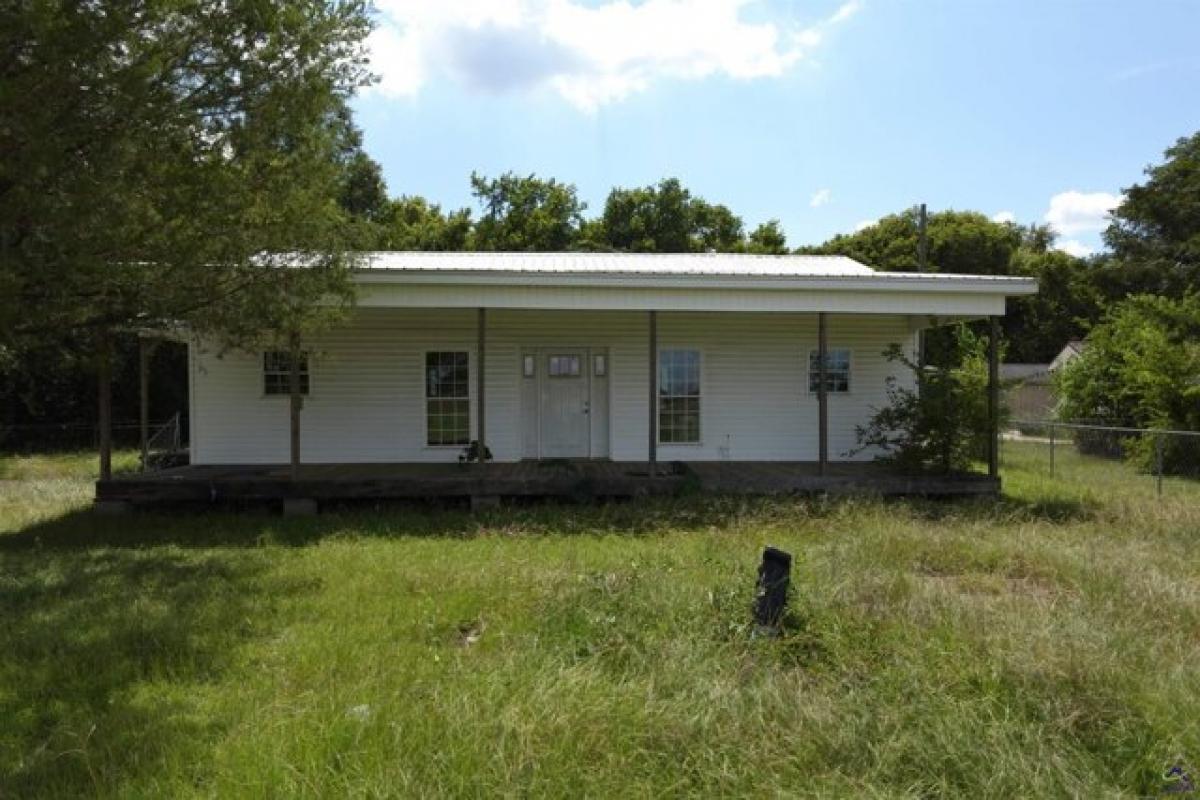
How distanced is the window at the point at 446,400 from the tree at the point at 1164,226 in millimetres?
34005

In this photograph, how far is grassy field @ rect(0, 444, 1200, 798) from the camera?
3471mm

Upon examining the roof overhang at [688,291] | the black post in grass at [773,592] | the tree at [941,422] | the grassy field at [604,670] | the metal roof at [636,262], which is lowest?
the grassy field at [604,670]

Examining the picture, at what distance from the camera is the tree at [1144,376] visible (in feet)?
54.7

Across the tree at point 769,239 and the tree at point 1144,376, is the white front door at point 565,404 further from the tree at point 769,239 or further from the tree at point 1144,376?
the tree at point 769,239

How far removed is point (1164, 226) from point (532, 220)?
27921 millimetres

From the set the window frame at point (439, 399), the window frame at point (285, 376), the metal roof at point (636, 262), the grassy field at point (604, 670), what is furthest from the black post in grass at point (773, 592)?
the window frame at point (285, 376)

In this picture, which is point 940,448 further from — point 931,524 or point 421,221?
point 421,221

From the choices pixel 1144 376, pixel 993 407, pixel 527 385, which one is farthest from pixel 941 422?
pixel 1144 376

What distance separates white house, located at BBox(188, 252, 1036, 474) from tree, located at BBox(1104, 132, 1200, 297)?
28899mm

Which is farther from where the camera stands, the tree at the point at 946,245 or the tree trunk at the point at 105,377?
the tree at the point at 946,245

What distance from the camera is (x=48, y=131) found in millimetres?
5516

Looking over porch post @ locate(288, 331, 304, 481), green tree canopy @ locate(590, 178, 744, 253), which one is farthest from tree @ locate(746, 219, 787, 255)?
porch post @ locate(288, 331, 304, 481)

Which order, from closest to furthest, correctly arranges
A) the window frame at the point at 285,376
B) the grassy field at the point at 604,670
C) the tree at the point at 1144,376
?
the grassy field at the point at 604,670 → the window frame at the point at 285,376 → the tree at the point at 1144,376

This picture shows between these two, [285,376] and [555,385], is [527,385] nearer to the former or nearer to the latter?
[555,385]
